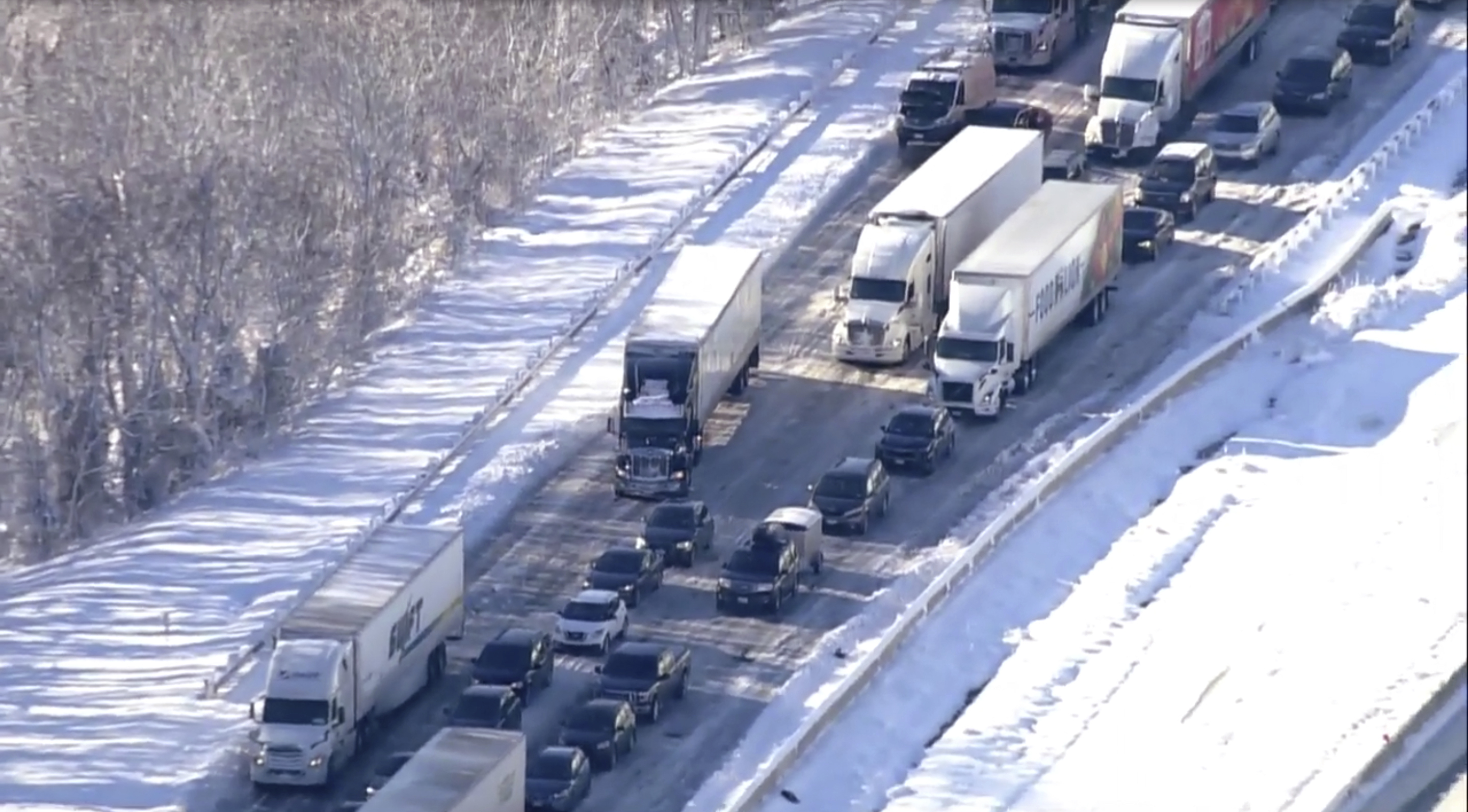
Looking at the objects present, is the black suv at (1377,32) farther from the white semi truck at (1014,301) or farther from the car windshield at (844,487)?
the car windshield at (844,487)

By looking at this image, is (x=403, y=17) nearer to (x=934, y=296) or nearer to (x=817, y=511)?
(x=934, y=296)

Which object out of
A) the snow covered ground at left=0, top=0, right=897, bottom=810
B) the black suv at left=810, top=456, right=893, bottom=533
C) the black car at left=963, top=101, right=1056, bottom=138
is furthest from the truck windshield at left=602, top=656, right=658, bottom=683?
the black car at left=963, top=101, right=1056, bottom=138

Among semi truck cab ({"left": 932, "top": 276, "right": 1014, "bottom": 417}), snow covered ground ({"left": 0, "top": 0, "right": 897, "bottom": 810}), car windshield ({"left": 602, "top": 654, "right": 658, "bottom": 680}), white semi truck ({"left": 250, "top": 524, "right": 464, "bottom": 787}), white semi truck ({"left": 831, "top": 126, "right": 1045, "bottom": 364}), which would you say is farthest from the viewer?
white semi truck ({"left": 831, "top": 126, "right": 1045, "bottom": 364})

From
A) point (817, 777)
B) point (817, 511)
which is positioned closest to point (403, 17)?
point (817, 511)

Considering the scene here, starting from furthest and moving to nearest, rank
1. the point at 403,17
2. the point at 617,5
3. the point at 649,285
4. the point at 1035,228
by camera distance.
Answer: the point at 617,5 → the point at 403,17 → the point at 649,285 → the point at 1035,228

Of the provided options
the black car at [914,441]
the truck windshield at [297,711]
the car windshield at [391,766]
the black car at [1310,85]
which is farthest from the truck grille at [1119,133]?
the truck windshield at [297,711]

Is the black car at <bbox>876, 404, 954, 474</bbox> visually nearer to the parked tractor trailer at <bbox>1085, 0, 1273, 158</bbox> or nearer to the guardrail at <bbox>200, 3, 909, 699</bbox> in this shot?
the guardrail at <bbox>200, 3, 909, 699</bbox>
